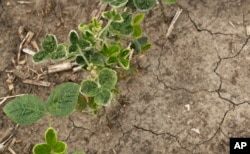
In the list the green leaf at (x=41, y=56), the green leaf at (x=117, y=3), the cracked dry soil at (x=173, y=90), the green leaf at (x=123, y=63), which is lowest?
the cracked dry soil at (x=173, y=90)

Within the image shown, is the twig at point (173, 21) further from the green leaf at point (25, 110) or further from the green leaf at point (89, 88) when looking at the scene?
the green leaf at point (25, 110)

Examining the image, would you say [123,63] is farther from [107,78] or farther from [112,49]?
[107,78]

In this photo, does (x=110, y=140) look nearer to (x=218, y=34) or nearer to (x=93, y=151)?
(x=93, y=151)

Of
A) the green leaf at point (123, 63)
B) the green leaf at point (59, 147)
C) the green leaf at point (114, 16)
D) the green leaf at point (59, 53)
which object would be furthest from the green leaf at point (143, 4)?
the green leaf at point (59, 147)

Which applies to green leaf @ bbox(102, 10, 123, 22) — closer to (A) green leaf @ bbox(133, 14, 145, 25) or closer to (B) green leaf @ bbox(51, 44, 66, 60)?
(B) green leaf @ bbox(51, 44, 66, 60)

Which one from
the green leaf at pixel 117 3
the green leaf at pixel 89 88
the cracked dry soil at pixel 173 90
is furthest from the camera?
the cracked dry soil at pixel 173 90

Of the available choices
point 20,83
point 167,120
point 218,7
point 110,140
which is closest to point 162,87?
point 167,120

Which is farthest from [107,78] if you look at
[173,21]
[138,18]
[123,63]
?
[173,21]
